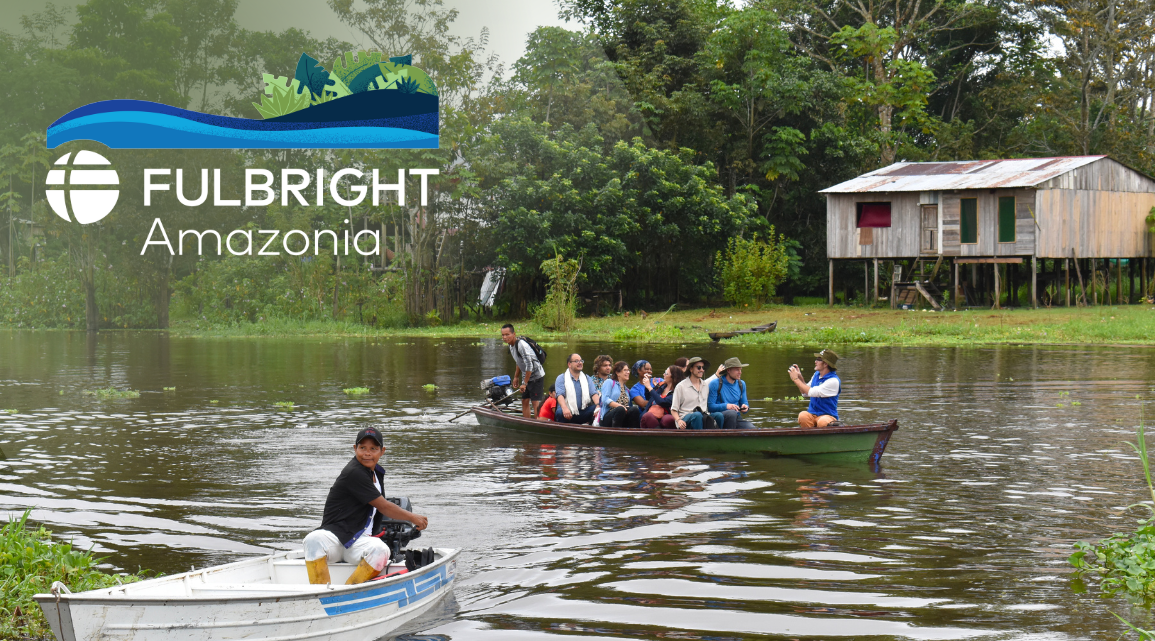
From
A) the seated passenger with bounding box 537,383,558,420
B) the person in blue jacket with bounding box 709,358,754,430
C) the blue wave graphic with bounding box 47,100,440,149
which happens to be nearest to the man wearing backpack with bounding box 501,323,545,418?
the seated passenger with bounding box 537,383,558,420

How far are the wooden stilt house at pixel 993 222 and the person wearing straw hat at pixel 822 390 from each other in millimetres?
25272

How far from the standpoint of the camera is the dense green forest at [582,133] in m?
41.8

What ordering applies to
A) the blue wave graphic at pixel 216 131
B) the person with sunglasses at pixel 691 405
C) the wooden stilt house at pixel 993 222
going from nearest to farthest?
the person with sunglasses at pixel 691 405
the wooden stilt house at pixel 993 222
the blue wave graphic at pixel 216 131

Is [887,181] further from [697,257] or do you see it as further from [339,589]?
[339,589]

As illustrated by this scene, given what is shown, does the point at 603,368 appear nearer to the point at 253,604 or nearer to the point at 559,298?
the point at 253,604

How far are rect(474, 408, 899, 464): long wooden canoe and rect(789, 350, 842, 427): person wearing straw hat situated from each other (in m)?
0.34

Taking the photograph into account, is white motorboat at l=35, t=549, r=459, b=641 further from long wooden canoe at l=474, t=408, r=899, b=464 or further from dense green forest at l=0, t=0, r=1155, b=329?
dense green forest at l=0, t=0, r=1155, b=329

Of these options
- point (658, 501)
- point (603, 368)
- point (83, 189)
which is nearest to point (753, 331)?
point (603, 368)

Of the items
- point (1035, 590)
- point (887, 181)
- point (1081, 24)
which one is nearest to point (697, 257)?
point (887, 181)

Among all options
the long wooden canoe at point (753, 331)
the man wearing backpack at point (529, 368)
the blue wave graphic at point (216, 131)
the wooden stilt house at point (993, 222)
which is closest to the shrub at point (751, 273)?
the wooden stilt house at point (993, 222)

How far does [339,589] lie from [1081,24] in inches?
1742

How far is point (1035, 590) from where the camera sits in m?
8.49

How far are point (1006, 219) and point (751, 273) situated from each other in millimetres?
8590

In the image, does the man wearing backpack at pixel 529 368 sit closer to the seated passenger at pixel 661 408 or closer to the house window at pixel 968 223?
the seated passenger at pixel 661 408
